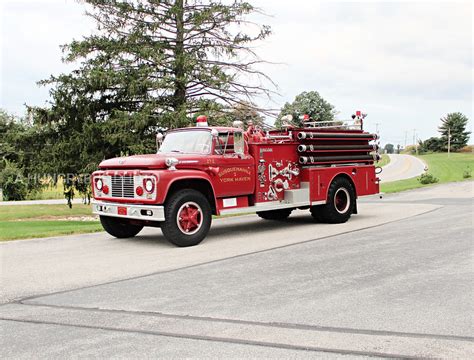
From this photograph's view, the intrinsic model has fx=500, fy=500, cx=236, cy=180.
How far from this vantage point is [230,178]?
33.1ft

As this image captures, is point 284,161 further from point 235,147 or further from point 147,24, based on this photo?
point 147,24

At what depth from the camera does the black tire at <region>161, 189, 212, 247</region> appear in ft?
29.3

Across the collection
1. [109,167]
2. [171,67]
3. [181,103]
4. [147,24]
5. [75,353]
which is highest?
[147,24]

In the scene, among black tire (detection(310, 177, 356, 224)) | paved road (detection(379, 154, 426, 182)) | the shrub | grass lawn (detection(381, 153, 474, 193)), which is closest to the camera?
black tire (detection(310, 177, 356, 224))

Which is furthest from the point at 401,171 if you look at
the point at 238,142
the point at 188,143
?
the point at 188,143

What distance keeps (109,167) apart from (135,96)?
26.9 ft

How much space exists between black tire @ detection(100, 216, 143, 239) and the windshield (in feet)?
5.62

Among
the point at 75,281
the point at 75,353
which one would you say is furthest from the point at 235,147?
the point at 75,353

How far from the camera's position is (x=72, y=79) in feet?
56.7

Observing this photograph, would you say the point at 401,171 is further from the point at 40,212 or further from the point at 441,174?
the point at 40,212

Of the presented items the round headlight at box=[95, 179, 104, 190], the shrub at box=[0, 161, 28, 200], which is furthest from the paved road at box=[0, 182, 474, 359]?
the shrub at box=[0, 161, 28, 200]

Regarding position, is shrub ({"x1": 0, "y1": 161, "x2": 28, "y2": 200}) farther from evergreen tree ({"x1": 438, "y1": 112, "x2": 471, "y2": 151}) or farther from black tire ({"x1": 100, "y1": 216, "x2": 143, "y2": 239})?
evergreen tree ({"x1": 438, "y1": 112, "x2": 471, "y2": 151})

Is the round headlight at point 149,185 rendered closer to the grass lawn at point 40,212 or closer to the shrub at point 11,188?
the grass lawn at point 40,212

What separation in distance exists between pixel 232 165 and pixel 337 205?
144 inches
